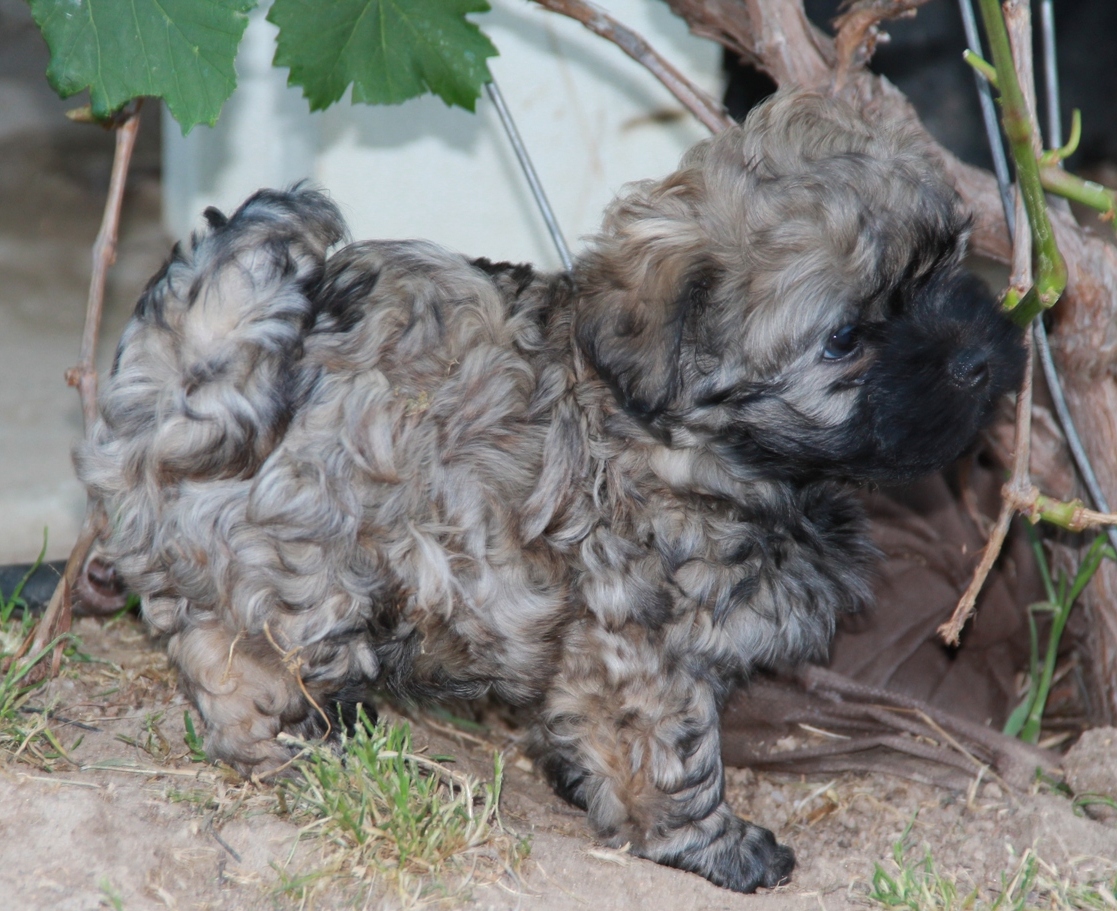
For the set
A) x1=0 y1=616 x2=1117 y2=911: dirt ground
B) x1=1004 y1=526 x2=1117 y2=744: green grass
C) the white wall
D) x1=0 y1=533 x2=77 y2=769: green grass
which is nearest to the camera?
x1=0 y1=616 x2=1117 y2=911: dirt ground

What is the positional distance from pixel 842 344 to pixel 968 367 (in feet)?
0.72

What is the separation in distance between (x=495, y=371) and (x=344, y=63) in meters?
0.82

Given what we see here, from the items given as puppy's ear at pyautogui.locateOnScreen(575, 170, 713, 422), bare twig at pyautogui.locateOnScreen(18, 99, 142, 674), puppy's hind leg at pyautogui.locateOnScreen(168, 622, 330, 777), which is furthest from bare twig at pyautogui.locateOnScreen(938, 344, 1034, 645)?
bare twig at pyautogui.locateOnScreen(18, 99, 142, 674)

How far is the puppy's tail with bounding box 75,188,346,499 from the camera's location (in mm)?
2051

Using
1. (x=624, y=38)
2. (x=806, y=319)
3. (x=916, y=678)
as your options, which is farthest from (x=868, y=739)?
(x=624, y=38)

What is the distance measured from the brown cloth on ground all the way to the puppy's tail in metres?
1.40

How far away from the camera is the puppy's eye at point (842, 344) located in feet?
6.71

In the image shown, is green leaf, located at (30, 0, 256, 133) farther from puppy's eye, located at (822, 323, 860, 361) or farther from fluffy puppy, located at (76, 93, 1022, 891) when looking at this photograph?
puppy's eye, located at (822, 323, 860, 361)

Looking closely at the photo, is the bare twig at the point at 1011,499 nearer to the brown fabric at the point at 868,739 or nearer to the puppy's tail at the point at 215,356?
the brown fabric at the point at 868,739

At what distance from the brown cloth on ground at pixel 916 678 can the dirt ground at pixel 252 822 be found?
7cm

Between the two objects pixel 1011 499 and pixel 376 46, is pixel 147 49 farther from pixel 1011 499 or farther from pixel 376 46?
pixel 1011 499

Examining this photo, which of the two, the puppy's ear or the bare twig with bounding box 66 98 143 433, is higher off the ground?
the puppy's ear

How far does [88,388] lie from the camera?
260 centimetres

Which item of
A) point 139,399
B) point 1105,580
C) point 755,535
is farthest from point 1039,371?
point 139,399
